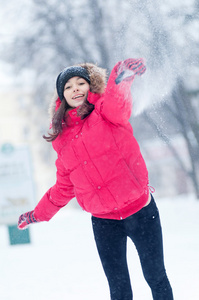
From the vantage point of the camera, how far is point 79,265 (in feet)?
10.8

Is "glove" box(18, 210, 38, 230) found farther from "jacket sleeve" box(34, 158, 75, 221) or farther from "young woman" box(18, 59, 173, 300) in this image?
"young woman" box(18, 59, 173, 300)

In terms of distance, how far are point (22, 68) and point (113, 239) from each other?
11.2ft

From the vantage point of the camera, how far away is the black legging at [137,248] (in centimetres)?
138

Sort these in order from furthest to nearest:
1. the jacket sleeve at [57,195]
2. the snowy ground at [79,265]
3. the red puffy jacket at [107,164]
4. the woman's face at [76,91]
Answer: the snowy ground at [79,265]
the jacket sleeve at [57,195]
the woman's face at [76,91]
the red puffy jacket at [107,164]

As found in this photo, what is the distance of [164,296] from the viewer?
1.39 m

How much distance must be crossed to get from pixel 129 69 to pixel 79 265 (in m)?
2.50

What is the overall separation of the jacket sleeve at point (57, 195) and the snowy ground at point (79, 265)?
40.8 inches

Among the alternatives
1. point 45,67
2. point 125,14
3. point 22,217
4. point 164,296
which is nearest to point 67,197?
point 22,217

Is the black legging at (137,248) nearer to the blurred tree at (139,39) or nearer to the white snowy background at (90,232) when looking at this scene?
the white snowy background at (90,232)

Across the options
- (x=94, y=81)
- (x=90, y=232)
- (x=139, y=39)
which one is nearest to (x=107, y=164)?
(x=94, y=81)

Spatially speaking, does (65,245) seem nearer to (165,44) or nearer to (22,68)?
(22,68)

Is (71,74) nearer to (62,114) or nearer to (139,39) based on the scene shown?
(62,114)

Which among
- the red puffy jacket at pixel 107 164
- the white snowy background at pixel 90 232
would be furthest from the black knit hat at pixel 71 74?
the white snowy background at pixel 90 232

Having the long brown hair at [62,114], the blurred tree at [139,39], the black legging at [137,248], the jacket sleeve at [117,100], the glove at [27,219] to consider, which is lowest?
the black legging at [137,248]
